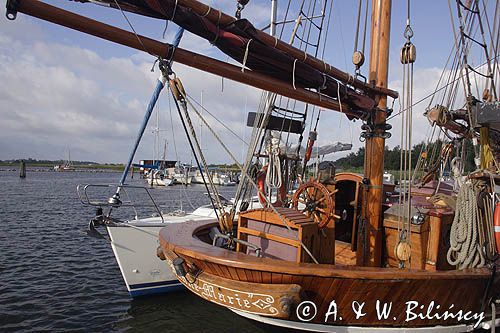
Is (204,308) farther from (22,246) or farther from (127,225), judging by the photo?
(22,246)

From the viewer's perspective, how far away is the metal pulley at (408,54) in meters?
5.04

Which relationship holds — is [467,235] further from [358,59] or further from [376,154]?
[358,59]

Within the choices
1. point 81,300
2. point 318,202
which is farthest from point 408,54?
point 81,300

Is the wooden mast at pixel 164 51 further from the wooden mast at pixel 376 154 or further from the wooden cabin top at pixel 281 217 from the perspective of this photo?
the wooden cabin top at pixel 281 217

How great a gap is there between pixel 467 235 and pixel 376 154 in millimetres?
1626

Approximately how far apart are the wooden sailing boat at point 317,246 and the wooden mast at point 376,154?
0.02m

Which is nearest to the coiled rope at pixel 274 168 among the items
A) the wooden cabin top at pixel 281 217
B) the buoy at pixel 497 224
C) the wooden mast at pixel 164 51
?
the wooden cabin top at pixel 281 217

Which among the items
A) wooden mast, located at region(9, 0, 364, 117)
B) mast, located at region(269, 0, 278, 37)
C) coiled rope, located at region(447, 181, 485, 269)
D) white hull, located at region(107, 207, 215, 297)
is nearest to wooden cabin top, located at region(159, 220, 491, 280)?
coiled rope, located at region(447, 181, 485, 269)

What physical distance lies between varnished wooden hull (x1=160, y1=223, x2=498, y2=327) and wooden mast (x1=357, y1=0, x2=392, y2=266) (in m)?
1.40

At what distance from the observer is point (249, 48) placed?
3807 mm

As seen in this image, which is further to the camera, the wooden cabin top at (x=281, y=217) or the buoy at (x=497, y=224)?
the wooden cabin top at (x=281, y=217)

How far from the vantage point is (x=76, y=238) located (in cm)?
1322

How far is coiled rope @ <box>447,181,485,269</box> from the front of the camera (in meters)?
4.18

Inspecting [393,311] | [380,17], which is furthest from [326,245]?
[380,17]
